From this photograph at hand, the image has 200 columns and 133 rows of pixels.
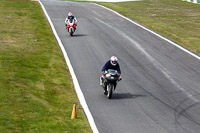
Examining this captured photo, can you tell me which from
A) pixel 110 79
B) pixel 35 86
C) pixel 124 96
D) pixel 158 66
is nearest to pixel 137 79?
pixel 124 96

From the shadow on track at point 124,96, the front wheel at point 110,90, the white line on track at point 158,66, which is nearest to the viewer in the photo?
the front wheel at point 110,90

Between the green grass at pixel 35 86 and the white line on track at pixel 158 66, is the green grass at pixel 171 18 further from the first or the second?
the green grass at pixel 35 86

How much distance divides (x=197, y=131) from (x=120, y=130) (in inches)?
102

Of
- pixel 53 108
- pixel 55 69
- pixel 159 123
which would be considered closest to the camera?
pixel 159 123

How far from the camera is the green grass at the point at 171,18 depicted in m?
33.2

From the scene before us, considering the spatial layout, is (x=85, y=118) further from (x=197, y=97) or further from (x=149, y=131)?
(x=197, y=97)

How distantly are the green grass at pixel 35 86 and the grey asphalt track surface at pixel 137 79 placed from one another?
A: 3.05 ft

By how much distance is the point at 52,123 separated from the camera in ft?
46.1

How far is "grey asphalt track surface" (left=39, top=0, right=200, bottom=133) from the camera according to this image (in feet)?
49.6

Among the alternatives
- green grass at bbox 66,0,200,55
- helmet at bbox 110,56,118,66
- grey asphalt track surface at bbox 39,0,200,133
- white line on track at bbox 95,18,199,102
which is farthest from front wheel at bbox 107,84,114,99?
→ green grass at bbox 66,0,200,55

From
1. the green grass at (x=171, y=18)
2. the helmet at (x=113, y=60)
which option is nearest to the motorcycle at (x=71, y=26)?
the green grass at (x=171, y=18)

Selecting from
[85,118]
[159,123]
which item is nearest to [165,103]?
[159,123]

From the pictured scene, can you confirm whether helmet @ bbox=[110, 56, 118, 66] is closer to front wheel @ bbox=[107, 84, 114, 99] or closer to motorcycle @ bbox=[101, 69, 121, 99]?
motorcycle @ bbox=[101, 69, 121, 99]

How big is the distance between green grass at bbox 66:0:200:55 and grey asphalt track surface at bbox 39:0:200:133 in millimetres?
1876
